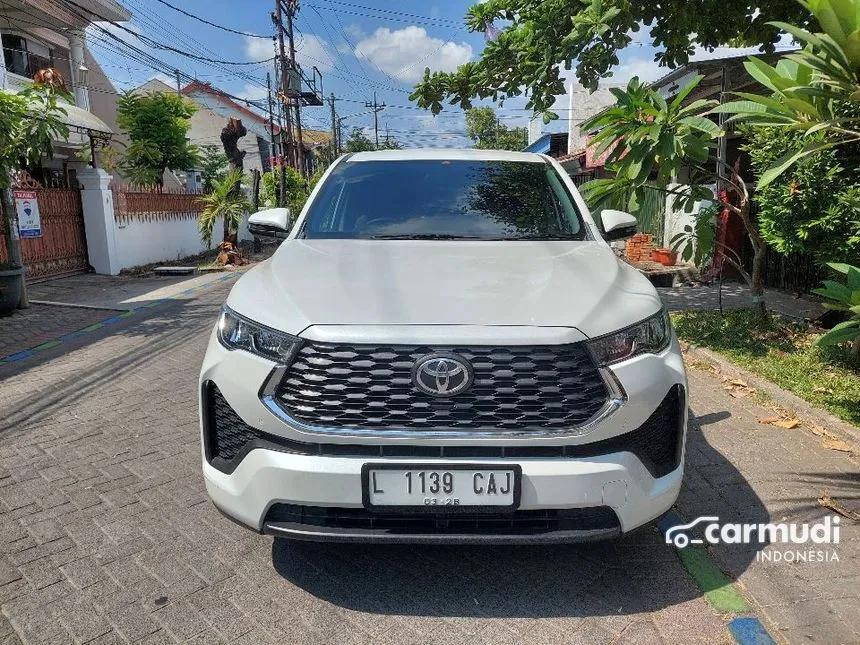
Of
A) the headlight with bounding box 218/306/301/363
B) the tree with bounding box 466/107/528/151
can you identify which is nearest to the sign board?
the headlight with bounding box 218/306/301/363

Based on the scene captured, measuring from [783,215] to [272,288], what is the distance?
5069mm

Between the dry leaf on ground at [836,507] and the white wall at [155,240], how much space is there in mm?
13592

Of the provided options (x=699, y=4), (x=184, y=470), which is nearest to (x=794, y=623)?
(x=184, y=470)

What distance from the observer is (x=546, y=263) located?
2898 mm

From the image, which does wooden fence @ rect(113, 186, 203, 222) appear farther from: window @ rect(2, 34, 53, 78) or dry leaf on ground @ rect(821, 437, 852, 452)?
dry leaf on ground @ rect(821, 437, 852, 452)

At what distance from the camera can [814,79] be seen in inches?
117

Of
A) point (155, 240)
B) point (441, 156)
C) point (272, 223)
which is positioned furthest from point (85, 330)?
point (155, 240)

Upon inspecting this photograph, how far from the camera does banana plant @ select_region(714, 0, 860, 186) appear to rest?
2709 millimetres

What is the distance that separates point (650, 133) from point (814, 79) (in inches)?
68.3

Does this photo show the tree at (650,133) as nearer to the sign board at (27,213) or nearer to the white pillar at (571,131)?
the sign board at (27,213)

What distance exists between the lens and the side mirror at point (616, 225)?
356 cm

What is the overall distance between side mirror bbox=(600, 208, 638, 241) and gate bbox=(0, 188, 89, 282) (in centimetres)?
1109

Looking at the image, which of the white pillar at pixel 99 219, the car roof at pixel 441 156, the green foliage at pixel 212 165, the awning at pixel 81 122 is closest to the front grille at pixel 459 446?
the car roof at pixel 441 156

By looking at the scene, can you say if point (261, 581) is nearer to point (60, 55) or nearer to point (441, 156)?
point (441, 156)
